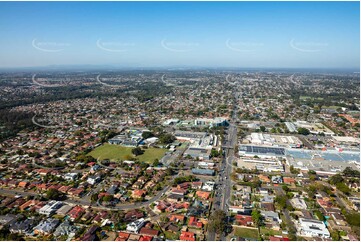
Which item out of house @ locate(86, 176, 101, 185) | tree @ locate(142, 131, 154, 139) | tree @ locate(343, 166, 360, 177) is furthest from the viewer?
tree @ locate(142, 131, 154, 139)

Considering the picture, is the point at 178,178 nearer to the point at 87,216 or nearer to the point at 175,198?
the point at 175,198

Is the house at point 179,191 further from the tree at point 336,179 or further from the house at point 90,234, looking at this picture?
the tree at point 336,179

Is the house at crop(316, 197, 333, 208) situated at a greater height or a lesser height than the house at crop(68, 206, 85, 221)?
lesser

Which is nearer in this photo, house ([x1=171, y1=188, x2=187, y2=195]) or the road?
the road

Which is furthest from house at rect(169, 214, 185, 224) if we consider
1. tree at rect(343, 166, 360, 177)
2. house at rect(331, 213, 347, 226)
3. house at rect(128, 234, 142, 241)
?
tree at rect(343, 166, 360, 177)

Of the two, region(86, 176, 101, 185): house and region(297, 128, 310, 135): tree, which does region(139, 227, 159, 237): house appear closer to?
region(86, 176, 101, 185): house

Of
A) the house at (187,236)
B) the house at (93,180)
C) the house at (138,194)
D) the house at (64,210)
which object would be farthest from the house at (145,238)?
the house at (93,180)

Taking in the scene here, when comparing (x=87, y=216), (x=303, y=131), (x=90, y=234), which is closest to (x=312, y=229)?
(x=90, y=234)
